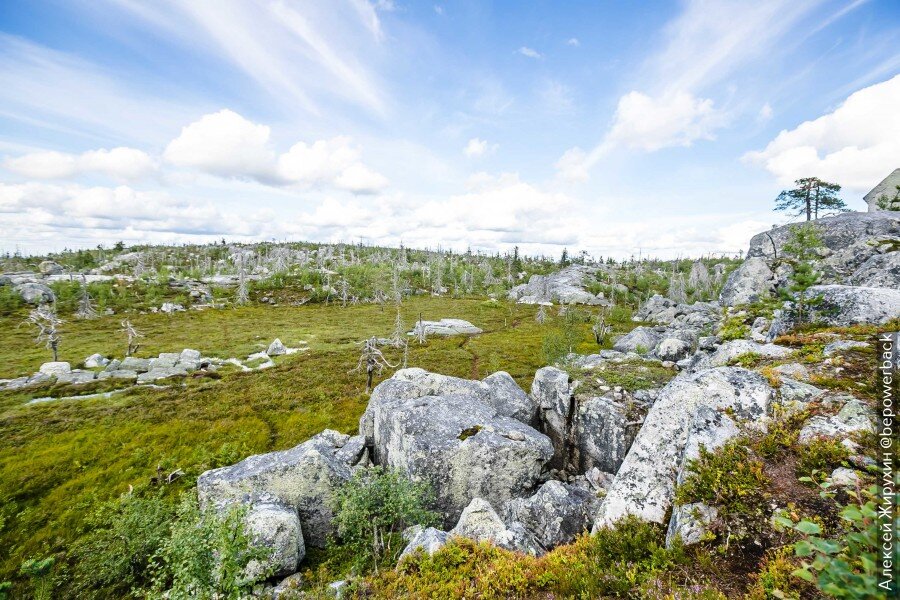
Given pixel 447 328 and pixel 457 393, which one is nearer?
pixel 457 393

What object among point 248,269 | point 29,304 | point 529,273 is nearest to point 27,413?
point 29,304

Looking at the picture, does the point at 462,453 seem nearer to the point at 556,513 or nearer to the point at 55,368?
the point at 556,513

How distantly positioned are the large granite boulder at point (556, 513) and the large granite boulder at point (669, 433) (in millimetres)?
2512

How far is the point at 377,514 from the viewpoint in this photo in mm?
13805

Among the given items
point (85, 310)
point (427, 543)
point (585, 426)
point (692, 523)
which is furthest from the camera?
point (85, 310)

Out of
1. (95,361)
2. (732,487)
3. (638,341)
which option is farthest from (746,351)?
(95,361)

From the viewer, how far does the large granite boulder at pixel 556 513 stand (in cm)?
1210

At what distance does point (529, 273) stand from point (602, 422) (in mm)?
171143

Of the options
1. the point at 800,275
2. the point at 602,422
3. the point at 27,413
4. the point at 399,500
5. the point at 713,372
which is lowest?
the point at 27,413

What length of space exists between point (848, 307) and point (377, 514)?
863 inches

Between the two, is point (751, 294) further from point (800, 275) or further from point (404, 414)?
point (404, 414)

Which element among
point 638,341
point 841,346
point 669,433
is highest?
point 841,346

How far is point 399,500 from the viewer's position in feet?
Result: 43.1

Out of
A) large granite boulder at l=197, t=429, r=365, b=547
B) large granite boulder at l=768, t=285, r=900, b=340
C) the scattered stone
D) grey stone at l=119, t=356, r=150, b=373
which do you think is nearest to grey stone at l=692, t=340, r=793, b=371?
large granite boulder at l=768, t=285, r=900, b=340
